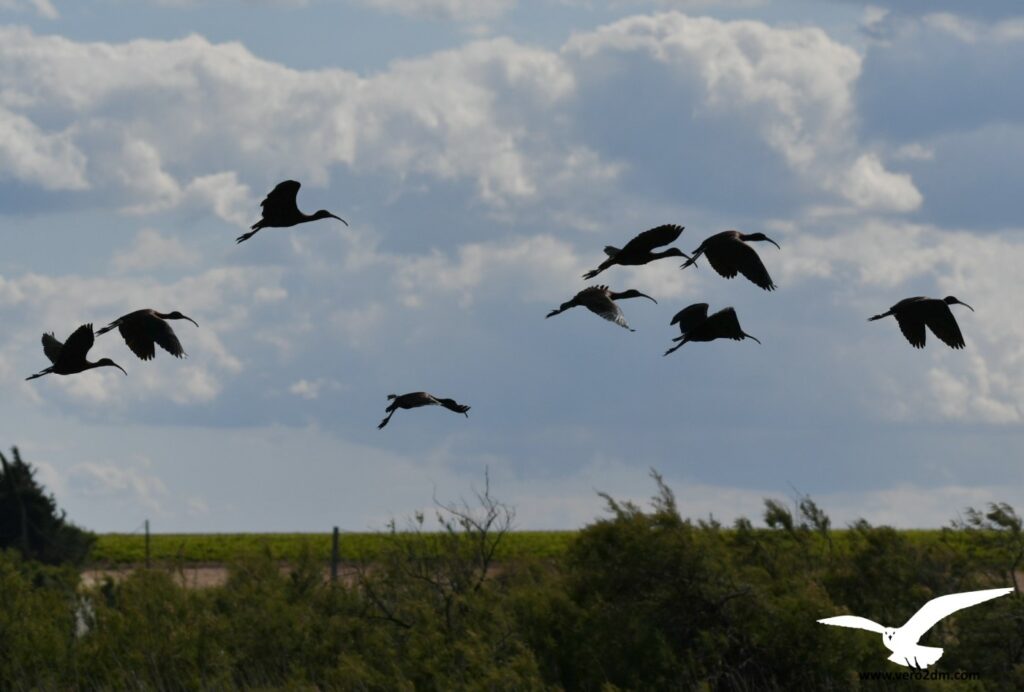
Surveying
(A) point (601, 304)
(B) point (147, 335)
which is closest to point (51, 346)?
(B) point (147, 335)

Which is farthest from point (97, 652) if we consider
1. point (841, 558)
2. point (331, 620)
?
point (841, 558)

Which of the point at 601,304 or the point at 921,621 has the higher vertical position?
the point at 601,304

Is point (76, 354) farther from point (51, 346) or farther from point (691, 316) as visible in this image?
point (691, 316)

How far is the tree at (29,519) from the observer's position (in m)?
38.2

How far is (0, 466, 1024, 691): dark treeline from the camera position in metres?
18.5

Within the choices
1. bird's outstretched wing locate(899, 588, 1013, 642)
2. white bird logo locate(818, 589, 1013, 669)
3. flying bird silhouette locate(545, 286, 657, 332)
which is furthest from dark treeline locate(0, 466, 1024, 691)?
flying bird silhouette locate(545, 286, 657, 332)

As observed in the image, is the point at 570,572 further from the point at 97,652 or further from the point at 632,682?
the point at 97,652

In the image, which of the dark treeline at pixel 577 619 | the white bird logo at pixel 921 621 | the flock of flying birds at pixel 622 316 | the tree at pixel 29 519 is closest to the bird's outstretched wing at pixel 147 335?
the flock of flying birds at pixel 622 316

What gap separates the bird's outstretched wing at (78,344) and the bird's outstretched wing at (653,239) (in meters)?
2.94

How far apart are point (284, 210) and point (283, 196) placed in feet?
0.28

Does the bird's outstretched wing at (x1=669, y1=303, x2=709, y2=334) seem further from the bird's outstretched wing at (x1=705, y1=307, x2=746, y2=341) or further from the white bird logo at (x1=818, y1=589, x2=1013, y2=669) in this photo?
the white bird logo at (x1=818, y1=589, x2=1013, y2=669)

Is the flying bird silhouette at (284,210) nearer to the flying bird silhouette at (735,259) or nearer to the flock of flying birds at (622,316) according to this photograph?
the flock of flying birds at (622,316)

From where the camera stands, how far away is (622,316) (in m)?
8.73

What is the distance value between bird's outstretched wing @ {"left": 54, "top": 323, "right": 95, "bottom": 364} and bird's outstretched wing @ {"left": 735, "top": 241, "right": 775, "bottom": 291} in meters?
3.58
